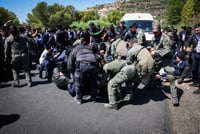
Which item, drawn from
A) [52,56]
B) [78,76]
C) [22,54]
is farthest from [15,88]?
[78,76]

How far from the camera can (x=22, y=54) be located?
23.3ft

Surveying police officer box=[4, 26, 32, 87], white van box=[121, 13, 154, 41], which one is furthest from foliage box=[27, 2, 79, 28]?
police officer box=[4, 26, 32, 87]

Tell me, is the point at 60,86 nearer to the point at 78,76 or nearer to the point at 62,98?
the point at 62,98

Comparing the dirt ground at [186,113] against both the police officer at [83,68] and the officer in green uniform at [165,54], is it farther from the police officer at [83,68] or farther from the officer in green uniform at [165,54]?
the police officer at [83,68]

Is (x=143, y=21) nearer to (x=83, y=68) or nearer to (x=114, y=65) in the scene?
(x=114, y=65)

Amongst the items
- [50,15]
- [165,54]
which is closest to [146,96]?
[165,54]

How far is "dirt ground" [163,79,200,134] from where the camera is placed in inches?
173

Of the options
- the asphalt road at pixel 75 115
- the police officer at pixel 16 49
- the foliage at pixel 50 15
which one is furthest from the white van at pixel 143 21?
the foliage at pixel 50 15

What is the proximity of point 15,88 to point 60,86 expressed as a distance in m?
1.63

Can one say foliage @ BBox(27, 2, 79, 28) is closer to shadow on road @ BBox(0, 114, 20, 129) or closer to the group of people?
the group of people

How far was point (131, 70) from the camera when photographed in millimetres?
5359

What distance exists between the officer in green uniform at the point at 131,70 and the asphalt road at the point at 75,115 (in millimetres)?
384

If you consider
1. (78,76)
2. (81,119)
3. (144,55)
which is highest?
(144,55)

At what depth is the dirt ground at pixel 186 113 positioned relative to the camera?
14.4 ft
